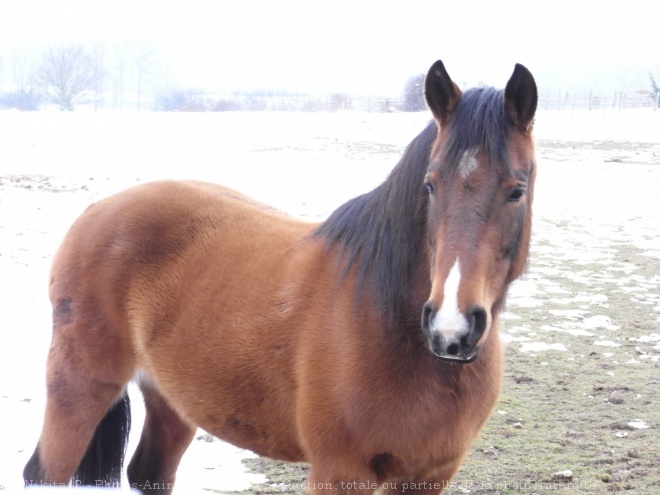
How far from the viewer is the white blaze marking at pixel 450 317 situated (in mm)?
1850

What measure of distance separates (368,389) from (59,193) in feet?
35.6

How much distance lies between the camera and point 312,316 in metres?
2.54

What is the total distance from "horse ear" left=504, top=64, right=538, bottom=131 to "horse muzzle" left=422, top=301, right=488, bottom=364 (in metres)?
0.64

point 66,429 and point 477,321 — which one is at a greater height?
point 477,321

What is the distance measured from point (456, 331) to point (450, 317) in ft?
0.13

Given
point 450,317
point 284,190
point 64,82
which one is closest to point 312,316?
point 450,317

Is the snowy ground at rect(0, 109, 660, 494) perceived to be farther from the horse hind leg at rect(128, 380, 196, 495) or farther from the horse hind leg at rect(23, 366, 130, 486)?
the horse hind leg at rect(23, 366, 130, 486)

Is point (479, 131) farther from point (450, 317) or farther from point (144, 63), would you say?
point (144, 63)

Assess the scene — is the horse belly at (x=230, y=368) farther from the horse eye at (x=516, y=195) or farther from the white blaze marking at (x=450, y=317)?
the horse eye at (x=516, y=195)

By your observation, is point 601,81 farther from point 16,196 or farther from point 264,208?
point 264,208

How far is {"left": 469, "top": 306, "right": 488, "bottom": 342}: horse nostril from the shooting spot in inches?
73.9

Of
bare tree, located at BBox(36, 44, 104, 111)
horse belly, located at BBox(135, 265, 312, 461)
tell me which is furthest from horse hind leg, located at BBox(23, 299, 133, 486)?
bare tree, located at BBox(36, 44, 104, 111)

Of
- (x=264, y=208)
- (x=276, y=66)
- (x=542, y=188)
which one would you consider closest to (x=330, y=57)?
(x=276, y=66)

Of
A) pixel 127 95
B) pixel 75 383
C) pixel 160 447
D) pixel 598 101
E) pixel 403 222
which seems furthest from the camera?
pixel 127 95
